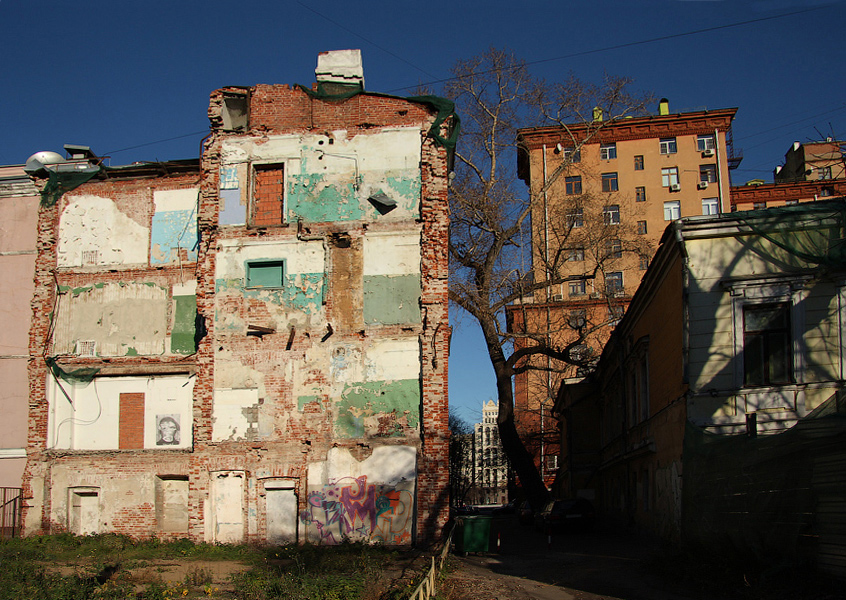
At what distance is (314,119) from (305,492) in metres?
10.1

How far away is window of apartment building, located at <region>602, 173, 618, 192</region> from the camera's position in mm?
55312

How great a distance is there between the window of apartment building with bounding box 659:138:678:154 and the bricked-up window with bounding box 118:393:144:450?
43.8 m

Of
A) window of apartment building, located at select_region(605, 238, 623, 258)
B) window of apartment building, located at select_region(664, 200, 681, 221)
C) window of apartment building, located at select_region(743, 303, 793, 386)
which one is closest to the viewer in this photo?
window of apartment building, located at select_region(743, 303, 793, 386)

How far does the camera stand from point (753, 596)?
11086 millimetres

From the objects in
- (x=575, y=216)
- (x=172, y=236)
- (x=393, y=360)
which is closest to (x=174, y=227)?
(x=172, y=236)

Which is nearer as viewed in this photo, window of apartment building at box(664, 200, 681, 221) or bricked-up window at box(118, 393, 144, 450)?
bricked-up window at box(118, 393, 144, 450)

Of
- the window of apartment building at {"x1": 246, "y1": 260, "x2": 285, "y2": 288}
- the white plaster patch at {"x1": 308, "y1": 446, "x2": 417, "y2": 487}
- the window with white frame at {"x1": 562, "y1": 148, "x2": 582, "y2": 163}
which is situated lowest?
the white plaster patch at {"x1": 308, "y1": 446, "x2": 417, "y2": 487}

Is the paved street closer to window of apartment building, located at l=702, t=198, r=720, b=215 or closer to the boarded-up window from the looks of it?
the boarded-up window

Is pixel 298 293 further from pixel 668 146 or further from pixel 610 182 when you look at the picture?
pixel 668 146

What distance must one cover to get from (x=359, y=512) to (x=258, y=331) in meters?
5.37

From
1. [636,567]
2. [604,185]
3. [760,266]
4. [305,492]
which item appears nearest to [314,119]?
[305,492]

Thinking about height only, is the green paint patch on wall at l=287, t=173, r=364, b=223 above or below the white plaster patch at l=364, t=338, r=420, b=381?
above

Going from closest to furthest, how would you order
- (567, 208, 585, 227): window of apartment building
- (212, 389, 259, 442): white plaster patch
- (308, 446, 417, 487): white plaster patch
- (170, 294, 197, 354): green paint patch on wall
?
(308, 446, 417, 487): white plaster patch
(212, 389, 259, 442): white plaster patch
(170, 294, 197, 354): green paint patch on wall
(567, 208, 585, 227): window of apartment building

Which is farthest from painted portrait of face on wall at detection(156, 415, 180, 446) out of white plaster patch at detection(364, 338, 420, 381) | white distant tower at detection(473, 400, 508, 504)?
white distant tower at detection(473, 400, 508, 504)
